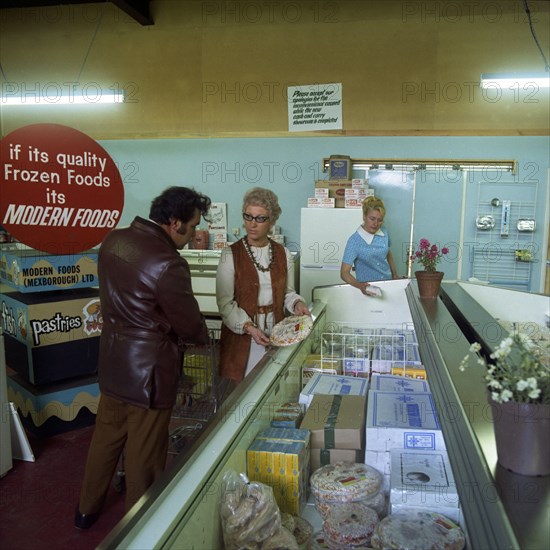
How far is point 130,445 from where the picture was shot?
2.39m

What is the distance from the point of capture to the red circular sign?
2.98 metres

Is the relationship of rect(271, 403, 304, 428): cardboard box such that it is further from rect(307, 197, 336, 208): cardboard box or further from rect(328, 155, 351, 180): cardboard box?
rect(328, 155, 351, 180): cardboard box

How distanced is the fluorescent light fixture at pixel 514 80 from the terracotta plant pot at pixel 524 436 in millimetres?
5955

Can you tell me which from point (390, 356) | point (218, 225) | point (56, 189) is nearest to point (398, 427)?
point (390, 356)

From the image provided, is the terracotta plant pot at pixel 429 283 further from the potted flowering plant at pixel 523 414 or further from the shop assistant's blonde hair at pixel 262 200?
the potted flowering plant at pixel 523 414

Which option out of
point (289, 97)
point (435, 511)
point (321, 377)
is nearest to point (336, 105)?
point (289, 97)

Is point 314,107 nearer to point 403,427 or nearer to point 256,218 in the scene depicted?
point 256,218

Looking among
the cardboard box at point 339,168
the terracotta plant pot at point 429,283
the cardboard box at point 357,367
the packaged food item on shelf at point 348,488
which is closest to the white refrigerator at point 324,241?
the cardboard box at point 339,168

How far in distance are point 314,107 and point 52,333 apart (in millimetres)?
4798

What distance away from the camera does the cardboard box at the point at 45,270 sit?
3.59m

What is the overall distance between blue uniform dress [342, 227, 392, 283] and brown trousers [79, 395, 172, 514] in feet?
7.43

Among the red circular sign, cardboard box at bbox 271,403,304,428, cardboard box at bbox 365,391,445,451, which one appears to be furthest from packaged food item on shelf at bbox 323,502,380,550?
the red circular sign

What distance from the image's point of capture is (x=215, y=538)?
4.36 ft

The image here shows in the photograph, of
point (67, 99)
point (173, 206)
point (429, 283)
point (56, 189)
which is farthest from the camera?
point (67, 99)
